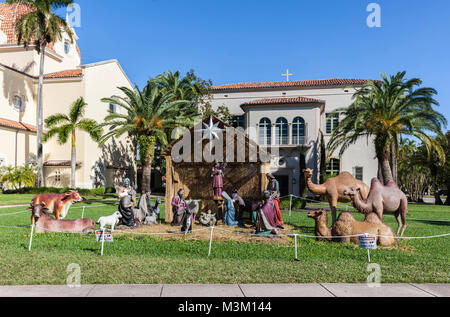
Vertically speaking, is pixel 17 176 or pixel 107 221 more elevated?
pixel 17 176

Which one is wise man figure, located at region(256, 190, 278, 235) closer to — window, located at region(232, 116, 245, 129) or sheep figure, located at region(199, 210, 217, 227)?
sheep figure, located at region(199, 210, 217, 227)

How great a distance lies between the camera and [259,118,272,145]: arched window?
111 feet

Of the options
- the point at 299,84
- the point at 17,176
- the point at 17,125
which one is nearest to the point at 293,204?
the point at 299,84

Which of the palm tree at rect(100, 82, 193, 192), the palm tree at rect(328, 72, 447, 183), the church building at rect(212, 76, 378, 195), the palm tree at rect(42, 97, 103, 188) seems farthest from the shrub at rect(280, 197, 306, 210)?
the palm tree at rect(42, 97, 103, 188)

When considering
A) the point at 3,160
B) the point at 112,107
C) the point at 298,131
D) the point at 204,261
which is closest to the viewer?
the point at 204,261

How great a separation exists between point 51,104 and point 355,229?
111 feet

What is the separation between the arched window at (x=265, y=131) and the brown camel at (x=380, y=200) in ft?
75.5

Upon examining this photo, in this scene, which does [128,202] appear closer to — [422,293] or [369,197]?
[369,197]

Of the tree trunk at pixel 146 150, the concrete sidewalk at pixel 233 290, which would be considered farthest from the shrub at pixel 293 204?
the concrete sidewalk at pixel 233 290

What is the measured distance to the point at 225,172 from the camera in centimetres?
1516

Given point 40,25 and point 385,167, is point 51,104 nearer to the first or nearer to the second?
point 40,25

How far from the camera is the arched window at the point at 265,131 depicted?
111 ft
